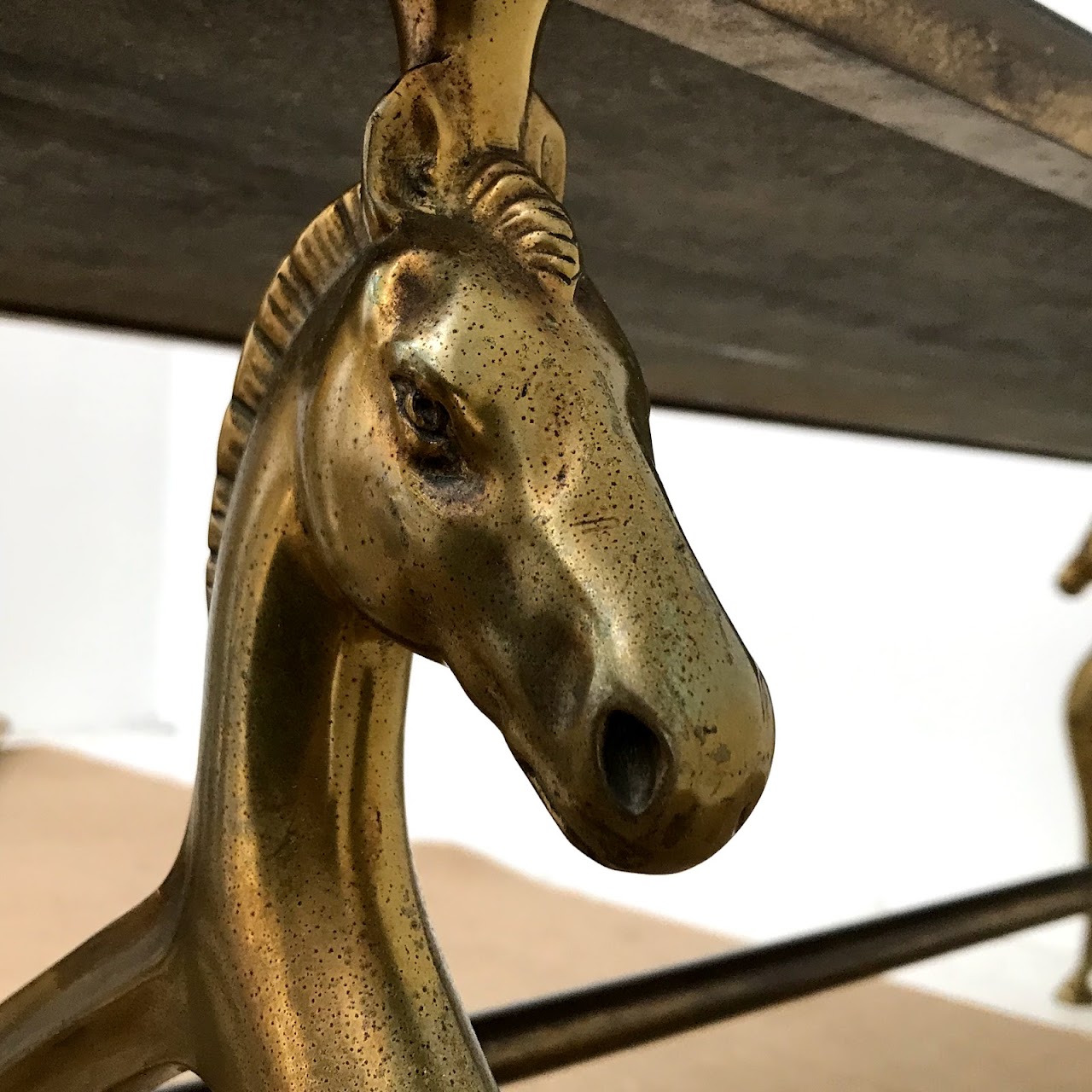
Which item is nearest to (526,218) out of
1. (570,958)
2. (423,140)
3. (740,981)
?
(423,140)

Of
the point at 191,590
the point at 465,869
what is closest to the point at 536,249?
the point at 465,869

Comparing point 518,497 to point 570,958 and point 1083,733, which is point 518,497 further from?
point 570,958

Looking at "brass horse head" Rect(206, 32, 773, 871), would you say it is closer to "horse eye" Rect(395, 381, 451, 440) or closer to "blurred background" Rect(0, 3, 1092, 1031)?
"horse eye" Rect(395, 381, 451, 440)

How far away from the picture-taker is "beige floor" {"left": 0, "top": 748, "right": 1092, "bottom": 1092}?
793 mm

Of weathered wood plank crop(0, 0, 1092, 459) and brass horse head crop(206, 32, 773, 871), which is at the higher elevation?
weathered wood plank crop(0, 0, 1092, 459)

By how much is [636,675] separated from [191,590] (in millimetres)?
1760

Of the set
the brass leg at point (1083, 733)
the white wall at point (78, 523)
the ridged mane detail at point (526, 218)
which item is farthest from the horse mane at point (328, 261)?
the white wall at point (78, 523)

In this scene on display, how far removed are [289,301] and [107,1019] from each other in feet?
0.46


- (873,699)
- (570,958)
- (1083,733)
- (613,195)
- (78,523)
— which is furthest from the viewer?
(78,523)

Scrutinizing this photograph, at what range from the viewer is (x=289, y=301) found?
0.21 meters

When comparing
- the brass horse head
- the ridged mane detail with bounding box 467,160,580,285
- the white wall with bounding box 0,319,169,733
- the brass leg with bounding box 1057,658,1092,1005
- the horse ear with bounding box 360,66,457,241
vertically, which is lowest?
the brass horse head

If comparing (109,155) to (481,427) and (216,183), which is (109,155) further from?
(481,427)

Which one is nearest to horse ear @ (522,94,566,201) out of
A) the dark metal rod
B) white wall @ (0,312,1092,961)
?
the dark metal rod

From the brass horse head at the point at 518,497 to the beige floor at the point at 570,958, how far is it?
68 cm
